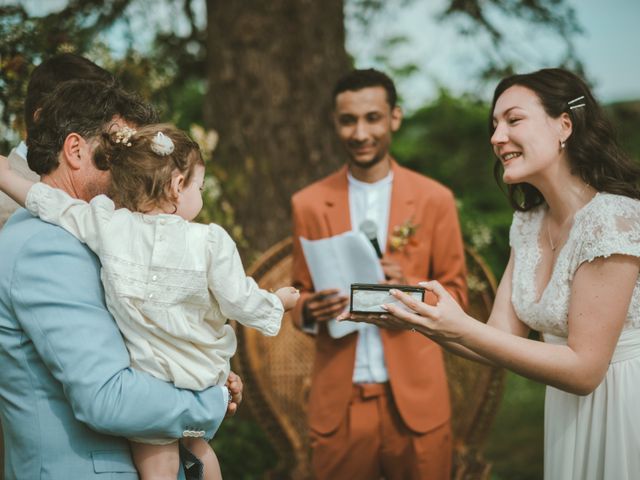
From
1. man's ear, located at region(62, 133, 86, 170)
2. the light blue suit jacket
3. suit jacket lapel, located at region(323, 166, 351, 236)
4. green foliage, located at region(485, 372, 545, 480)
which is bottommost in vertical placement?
green foliage, located at region(485, 372, 545, 480)

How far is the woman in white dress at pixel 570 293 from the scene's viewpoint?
2432mm

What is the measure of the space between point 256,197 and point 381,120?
2.06 m

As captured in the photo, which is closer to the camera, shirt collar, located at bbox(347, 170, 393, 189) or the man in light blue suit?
the man in light blue suit

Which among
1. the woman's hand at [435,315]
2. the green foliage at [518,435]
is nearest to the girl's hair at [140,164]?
the woman's hand at [435,315]

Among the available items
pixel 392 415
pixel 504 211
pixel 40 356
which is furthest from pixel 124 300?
pixel 504 211

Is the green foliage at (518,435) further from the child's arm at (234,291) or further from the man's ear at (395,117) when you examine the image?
the child's arm at (234,291)

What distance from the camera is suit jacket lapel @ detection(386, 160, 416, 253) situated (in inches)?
141

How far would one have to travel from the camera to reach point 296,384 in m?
4.61

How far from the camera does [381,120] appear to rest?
12.3 feet

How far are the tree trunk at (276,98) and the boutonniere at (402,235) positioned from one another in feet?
7.02

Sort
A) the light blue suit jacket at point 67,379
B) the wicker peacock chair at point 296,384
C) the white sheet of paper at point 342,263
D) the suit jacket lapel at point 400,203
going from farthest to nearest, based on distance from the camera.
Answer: the wicker peacock chair at point 296,384
the suit jacket lapel at point 400,203
the white sheet of paper at point 342,263
the light blue suit jacket at point 67,379

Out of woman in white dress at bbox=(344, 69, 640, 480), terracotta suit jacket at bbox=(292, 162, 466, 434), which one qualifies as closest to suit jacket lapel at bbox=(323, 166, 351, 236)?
terracotta suit jacket at bbox=(292, 162, 466, 434)

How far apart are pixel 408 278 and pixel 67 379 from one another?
1987mm

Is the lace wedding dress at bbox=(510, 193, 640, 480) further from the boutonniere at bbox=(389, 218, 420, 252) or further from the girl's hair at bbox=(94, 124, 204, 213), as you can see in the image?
the girl's hair at bbox=(94, 124, 204, 213)
